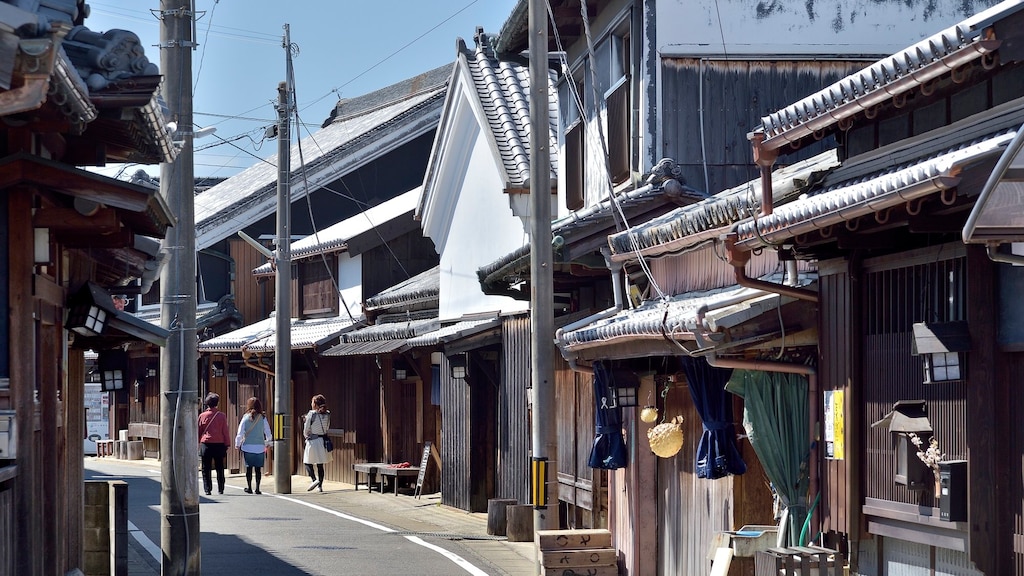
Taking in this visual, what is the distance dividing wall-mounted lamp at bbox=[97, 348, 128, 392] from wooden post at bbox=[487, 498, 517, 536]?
6494 mm

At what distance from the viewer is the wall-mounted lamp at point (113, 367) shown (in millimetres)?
16391

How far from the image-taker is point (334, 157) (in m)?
37.6

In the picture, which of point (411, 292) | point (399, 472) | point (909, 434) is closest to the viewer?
point (909, 434)

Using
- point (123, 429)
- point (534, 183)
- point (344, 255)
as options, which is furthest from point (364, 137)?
point (534, 183)

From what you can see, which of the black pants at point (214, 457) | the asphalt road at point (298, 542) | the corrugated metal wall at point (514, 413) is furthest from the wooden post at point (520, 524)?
the black pants at point (214, 457)

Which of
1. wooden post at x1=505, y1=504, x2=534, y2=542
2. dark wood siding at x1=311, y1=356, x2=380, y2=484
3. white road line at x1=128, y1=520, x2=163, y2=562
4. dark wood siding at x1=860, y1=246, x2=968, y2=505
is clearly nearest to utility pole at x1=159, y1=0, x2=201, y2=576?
white road line at x1=128, y1=520, x2=163, y2=562

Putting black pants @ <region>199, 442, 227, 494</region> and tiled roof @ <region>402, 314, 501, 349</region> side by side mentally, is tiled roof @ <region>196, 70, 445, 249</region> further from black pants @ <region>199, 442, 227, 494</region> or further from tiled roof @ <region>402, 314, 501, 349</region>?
tiled roof @ <region>402, 314, 501, 349</region>

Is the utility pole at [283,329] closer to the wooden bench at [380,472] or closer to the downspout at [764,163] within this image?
the wooden bench at [380,472]

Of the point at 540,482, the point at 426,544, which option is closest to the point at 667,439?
the point at 540,482

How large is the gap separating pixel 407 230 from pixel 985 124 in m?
25.9

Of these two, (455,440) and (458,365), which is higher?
(458,365)

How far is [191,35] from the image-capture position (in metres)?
14.9

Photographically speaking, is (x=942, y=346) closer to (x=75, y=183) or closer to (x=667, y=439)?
(x=667, y=439)

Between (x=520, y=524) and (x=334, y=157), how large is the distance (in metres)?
19.8
